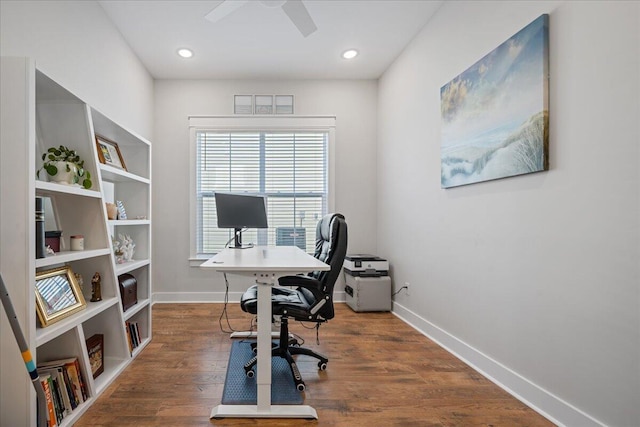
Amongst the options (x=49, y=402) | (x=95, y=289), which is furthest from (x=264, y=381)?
(x=95, y=289)

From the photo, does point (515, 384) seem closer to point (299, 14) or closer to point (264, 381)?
point (264, 381)

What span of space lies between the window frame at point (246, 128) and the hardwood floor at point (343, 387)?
1475 millimetres

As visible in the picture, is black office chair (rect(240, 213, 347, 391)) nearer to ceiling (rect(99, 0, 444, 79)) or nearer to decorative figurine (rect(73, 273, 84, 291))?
decorative figurine (rect(73, 273, 84, 291))

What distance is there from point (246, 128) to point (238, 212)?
1530 millimetres

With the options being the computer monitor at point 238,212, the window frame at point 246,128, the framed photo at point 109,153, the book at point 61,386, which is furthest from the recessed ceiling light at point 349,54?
the book at point 61,386

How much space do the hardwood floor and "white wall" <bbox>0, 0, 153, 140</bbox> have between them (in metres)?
1.76

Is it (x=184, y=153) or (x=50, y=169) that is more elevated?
(x=184, y=153)

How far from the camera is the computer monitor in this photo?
114 inches

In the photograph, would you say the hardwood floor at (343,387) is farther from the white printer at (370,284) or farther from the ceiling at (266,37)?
the ceiling at (266,37)

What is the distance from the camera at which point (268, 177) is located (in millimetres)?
4129

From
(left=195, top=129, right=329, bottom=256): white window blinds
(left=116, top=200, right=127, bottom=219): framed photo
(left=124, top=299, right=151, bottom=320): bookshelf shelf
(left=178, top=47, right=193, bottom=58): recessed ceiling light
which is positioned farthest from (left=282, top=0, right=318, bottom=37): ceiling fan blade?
(left=124, top=299, right=151, bottom=320): bookshelf shelf

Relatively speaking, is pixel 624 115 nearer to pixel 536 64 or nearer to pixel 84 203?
pixel 536 64

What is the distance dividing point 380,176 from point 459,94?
1.73m

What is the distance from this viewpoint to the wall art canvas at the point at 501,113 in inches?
67.4
